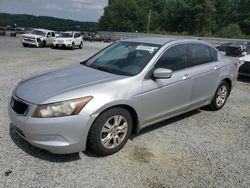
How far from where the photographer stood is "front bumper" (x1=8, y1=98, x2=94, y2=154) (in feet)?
11.4

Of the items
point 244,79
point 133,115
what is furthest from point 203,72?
point 244,79

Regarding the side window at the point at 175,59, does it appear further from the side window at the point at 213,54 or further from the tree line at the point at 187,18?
the tree line at the point at 187,18

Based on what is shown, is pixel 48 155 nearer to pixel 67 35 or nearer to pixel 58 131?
pixel 58 131

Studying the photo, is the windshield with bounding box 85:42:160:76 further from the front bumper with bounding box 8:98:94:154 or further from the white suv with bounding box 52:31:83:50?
the white suv with bounding box 52:31:83:50

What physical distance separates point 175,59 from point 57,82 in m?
2.01

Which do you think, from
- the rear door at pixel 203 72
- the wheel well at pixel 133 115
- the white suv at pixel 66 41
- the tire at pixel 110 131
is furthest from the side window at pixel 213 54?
the white suv at pixel 66 41

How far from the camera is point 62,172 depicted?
3.54 meters

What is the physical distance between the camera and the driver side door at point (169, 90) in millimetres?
4328

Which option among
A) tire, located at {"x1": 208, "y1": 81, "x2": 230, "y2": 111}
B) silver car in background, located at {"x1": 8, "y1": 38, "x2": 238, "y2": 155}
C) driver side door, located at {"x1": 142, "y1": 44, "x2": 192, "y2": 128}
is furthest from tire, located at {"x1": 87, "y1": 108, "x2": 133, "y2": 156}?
tire, located at {"x1": 208, "y1": 81, "x2": 230, "y2": 111}

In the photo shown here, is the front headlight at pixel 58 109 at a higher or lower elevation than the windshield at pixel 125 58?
lower

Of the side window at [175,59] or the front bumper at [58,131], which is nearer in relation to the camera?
the front bumper at [58,131]

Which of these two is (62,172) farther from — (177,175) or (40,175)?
(177,175)

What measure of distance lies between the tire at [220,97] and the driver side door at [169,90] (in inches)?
48.2

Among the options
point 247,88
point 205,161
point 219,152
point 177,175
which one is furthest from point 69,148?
point 247,88
